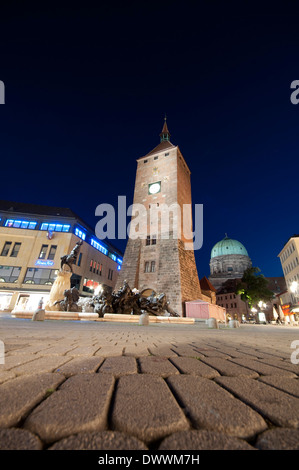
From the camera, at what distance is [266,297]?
31422 millimetres

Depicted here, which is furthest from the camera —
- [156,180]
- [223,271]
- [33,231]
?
[223,271]

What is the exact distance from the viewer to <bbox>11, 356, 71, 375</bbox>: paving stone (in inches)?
51.9

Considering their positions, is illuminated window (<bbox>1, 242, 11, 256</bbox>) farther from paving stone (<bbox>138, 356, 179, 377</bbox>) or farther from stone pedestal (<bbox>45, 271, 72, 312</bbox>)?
paving stone (<bbox>138, 356, 179, 377</bbox>)

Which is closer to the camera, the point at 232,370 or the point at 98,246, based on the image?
the point at 232,370

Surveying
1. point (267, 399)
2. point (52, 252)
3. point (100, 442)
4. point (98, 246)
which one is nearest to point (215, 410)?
point (267, 399)

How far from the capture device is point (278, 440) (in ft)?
2.15

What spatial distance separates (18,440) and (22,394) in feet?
1.31

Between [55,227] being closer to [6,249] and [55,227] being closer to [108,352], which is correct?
[6,249]

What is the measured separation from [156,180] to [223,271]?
143 ft

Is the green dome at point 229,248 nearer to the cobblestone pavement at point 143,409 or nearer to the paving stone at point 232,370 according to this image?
the paving stone at point 232,370

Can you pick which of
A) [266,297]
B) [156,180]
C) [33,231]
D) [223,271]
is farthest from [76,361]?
[223,271]

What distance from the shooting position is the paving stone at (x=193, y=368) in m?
1.42

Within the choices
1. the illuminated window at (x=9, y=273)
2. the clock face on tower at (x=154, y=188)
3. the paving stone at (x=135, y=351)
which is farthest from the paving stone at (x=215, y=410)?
the illuminated window at (x=9, y=273)
